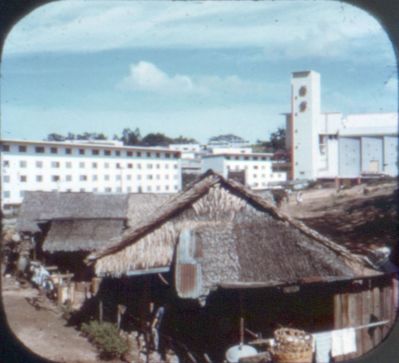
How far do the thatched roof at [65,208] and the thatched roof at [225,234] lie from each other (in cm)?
486

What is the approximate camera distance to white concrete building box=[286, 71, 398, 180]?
3.97 metres

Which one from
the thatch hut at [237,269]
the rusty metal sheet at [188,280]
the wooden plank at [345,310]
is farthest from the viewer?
the rusty metal sheet at [188,280]

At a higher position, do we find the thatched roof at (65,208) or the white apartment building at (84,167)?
the white apartment building at (84,167)

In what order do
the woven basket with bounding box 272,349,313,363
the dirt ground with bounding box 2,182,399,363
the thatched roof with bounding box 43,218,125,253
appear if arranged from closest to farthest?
the woven basket with bounding box 272,349,313,363 → the dirt ground with bounding box 2,182,399,363 → the thatched roof with bounding box 43,218,125,253

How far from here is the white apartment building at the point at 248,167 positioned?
4.65 meters

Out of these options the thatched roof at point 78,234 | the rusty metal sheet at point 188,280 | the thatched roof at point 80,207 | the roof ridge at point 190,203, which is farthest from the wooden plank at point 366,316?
the thatched roof at point 80,207

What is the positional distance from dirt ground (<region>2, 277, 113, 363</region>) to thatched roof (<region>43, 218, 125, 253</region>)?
161 centimetres

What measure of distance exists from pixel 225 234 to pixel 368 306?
1409 millimetres

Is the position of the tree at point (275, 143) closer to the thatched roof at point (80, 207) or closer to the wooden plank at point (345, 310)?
the wooden plank at point (345, 310)

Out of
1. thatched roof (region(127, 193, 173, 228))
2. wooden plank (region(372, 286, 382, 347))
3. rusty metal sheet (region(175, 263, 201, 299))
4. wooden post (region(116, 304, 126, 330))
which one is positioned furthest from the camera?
thatched roof (region(127, 193, 173, 228))

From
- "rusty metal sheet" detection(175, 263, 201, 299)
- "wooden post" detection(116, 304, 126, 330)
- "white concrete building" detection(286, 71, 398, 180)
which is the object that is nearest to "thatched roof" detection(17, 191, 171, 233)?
"wooden post" detection(116, 304, 126, 330)

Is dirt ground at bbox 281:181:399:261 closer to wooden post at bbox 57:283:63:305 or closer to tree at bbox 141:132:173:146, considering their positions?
tree at bbox 141:132:173:146

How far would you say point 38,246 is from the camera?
10039 mm

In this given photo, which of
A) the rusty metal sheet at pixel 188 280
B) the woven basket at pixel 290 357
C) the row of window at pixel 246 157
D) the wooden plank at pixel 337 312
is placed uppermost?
the row of window at pixel 246 157
